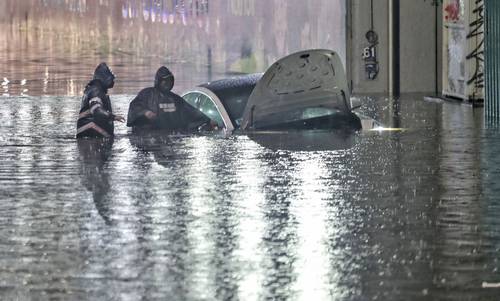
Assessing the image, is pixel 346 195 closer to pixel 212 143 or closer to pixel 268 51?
pixel 212 143

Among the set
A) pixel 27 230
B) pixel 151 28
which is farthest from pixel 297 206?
pixel 151 28

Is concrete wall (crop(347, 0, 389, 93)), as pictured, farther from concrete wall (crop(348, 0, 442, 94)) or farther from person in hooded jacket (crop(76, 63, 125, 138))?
person in hooded jacket (crop(76, 63, 125, 138))

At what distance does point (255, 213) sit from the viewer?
531 inches

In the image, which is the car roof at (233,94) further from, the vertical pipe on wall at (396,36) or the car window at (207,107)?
the vertical pipe on wall at (396,36)

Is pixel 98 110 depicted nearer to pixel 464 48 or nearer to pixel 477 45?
pixel 477 45

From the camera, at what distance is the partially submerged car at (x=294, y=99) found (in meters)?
22.9

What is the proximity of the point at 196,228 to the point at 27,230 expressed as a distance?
50.1 inches

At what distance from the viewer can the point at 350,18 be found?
33656mm

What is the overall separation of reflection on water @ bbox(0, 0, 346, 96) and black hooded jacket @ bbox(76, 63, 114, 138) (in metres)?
12.6

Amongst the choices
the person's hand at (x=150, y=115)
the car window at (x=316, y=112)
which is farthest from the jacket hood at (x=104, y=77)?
the car window at (x=316, y=112)

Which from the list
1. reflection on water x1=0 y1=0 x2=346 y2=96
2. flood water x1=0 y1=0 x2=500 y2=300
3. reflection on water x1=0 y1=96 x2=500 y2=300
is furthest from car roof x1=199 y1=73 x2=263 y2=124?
reflection on water x1=0 y1=0 x2=346 y2=96

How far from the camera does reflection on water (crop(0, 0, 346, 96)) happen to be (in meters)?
36.3

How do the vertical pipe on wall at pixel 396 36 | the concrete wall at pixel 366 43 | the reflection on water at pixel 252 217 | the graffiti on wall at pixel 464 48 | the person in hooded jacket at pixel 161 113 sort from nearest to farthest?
1. the reflection on water at pixel 252 217
2. the person in hooded jacket at pixel 161 113
3. the graffiti on wall at pixel 464 48
4. the vertical pipe on wall at pixel 396 36
5. the concrete wall at pixel 366 43

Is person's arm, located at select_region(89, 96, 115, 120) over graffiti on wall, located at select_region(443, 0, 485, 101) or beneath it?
beneath
